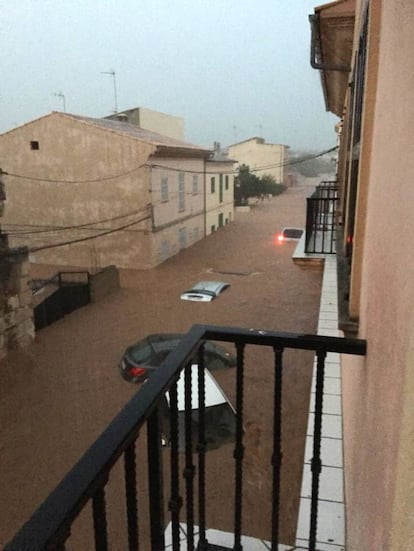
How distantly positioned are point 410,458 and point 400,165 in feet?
2.16

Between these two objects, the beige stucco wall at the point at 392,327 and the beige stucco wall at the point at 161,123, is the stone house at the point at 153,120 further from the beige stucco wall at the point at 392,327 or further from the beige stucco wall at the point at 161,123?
the beige stucco wall at the point at 392,327

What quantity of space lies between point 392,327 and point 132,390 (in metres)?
8.09

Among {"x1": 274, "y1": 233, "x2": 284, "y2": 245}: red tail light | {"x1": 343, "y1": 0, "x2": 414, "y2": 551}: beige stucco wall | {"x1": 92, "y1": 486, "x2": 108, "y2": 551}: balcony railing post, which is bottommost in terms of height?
{"x1": 274, "y1": 233, "x2": 284, "y2": 245}: red tail light

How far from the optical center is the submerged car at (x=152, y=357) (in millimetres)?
8477

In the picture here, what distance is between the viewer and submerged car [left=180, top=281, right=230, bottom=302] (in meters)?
14.2

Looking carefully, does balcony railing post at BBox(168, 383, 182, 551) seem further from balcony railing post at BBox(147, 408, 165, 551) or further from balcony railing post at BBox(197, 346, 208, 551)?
balcony railing post at BBox(197, 346, 208, 551)

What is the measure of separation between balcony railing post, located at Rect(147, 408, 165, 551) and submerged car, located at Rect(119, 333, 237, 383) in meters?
6.82

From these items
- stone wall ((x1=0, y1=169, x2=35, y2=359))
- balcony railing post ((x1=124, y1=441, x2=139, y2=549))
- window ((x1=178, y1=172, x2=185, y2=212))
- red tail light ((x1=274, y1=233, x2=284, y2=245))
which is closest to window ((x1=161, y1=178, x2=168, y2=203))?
window ((x1=178, y1=172, x2=185, y2=212))

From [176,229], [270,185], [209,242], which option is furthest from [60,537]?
[270,185]

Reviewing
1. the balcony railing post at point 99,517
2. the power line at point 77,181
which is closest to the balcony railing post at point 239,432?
the balcony railing post at point 99,517

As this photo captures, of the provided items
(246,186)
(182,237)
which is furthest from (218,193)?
(246,186)

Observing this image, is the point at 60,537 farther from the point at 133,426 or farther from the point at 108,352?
the point at 108,352

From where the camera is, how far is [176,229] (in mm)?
21078

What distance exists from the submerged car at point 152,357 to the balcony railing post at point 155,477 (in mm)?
6824
